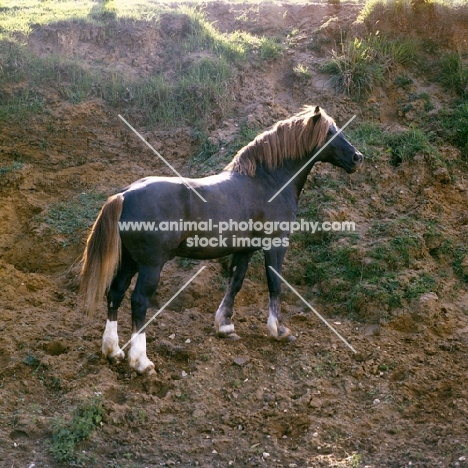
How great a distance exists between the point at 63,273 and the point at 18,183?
190 centimetres

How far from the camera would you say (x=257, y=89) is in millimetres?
11023

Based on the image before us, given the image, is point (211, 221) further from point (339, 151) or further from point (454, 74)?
point (454, 74)

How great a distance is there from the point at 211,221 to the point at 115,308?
1303 millimetres

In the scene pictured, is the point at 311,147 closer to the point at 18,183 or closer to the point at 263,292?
the point at 263,292

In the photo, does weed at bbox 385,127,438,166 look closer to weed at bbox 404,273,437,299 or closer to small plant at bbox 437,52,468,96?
small plant at bbox 437,52,468,96

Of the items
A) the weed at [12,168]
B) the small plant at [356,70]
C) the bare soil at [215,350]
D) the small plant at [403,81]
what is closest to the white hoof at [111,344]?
the bare soil at [215,350]

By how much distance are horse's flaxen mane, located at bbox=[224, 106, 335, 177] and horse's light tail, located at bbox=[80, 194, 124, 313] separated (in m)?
1.63

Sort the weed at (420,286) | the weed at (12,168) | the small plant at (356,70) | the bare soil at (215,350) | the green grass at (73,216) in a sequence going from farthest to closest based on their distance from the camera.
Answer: the small plant at (356,70)
the weed at (12,168)
the green grass at (73,216)
the weed at (420,286)
the bare soil at (215,350)

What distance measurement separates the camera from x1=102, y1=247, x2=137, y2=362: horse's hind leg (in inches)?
247

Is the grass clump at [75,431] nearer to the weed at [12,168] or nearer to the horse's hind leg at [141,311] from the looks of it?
the horse's hind leg at [141,311]

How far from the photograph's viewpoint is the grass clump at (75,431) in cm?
484

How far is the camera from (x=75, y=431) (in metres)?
5.05

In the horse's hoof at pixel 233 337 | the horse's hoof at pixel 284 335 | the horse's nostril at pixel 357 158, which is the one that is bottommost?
the horse's hoof at pixel 233 337

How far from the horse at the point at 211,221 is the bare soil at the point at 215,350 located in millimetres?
471
